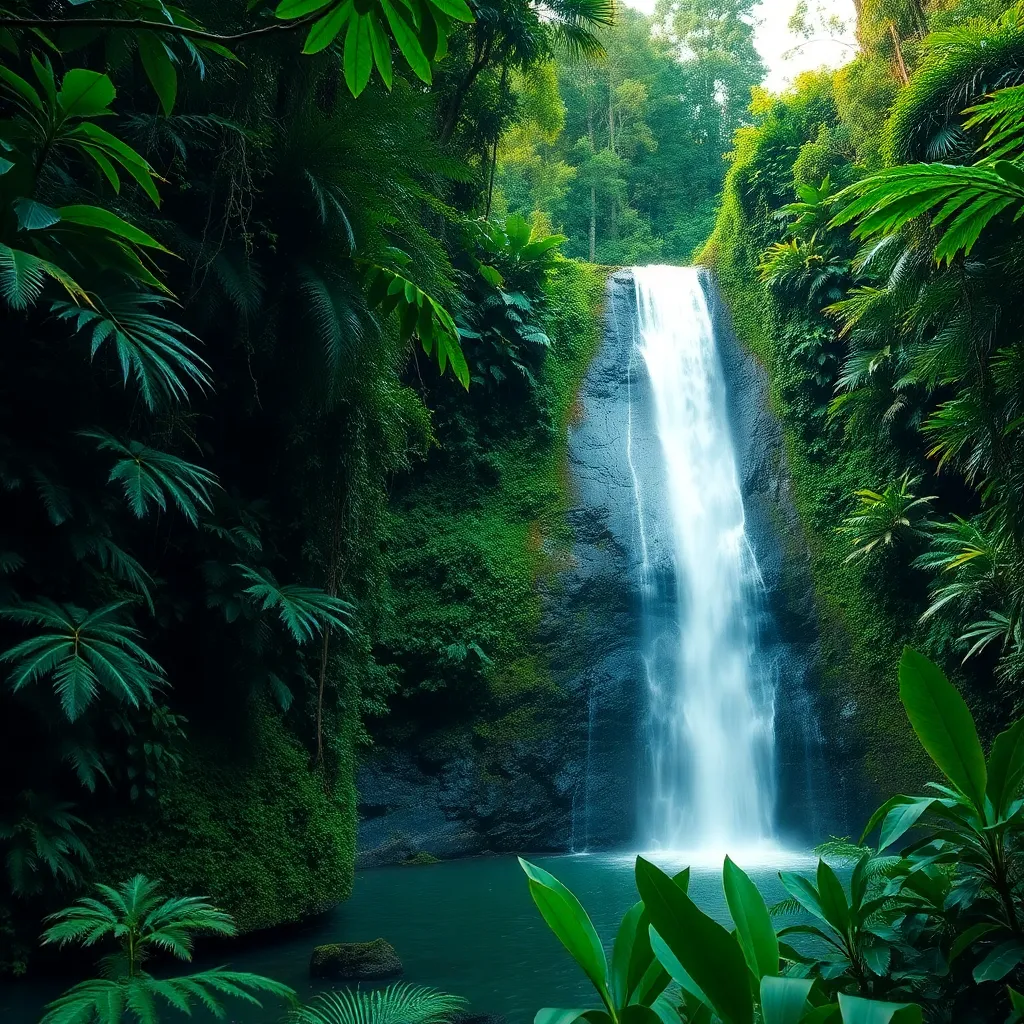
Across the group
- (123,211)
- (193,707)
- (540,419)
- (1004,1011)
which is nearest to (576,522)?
(540,419)

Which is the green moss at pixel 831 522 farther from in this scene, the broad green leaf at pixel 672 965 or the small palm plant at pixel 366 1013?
the broad green leaf at pixel 672 965

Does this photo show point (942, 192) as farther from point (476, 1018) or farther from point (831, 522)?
point (831, 522)

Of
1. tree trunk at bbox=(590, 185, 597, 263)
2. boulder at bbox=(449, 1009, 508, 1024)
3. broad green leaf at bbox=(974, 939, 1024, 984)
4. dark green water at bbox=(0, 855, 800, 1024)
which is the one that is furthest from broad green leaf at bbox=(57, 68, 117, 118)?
tree trunk at bbox=(590, 185, 597, 263)

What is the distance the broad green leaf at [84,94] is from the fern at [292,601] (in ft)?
10.8

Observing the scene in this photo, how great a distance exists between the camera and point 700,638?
11.4 m

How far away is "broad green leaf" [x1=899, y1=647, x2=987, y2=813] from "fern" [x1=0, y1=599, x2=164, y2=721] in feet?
11.4

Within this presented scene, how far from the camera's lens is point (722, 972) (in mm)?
1206

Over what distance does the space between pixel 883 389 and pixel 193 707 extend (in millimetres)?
8986

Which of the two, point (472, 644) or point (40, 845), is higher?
point (472, 644)

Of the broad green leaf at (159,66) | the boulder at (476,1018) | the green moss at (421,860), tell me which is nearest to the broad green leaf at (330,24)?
the broad green leaf at (159,66)

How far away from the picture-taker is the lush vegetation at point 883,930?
1.21 meters

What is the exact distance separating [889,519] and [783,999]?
32.2ft

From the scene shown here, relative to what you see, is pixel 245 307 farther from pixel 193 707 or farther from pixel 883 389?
pixel 883 389

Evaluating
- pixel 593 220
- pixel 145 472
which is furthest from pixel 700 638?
pixel 593 220
